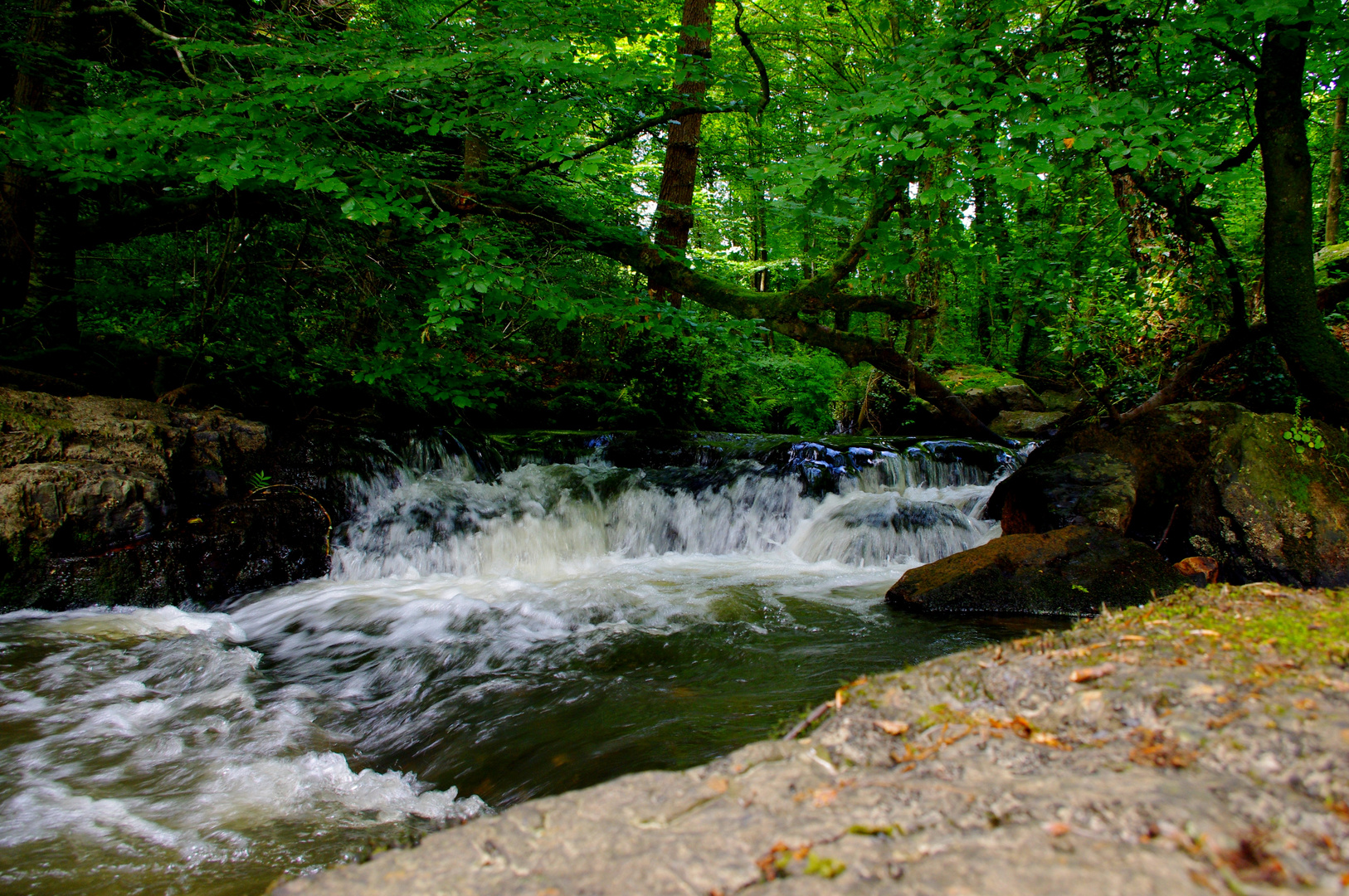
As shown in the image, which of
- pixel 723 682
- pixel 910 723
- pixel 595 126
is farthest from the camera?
pixel 595 126

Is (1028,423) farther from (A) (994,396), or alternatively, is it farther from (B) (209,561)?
(B) (209,561)

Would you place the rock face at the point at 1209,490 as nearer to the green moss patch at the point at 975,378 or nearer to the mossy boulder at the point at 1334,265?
the mossy boulder at the point at 1334,265

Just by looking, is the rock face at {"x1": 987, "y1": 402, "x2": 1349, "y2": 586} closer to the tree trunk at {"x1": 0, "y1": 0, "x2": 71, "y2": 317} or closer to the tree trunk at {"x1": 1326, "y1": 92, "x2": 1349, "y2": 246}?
the tree trunk at {"x1": 1326, "y1": 92, "x2": 1349, "y2": 246}

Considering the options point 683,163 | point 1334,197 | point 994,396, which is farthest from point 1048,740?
point 994,396

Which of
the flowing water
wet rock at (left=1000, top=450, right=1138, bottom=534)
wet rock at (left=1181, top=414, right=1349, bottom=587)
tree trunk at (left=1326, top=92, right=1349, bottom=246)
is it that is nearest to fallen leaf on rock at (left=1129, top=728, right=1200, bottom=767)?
the flowing water

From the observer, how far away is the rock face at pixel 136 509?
5336 mm

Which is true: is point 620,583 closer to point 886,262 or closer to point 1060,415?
point 886,262

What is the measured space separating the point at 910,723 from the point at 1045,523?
577cm

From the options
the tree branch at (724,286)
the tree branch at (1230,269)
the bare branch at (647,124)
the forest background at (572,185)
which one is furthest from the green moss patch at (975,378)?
the bare branch at (647,124)

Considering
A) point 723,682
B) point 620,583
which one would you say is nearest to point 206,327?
point 620,583

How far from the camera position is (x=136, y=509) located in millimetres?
5762

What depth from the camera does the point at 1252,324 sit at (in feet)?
22.8

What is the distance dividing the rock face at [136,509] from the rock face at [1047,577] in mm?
5916

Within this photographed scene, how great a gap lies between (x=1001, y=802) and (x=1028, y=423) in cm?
1431
